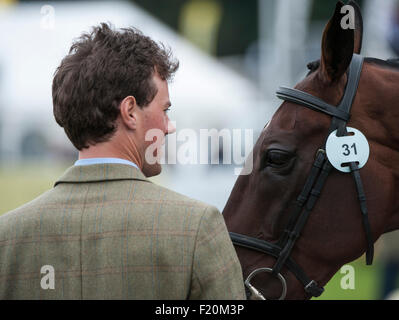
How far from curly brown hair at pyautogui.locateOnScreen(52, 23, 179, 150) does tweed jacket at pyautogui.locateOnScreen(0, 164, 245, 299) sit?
0.72 feet

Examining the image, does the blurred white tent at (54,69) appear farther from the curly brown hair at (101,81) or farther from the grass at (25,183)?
the curly brown hair at (101,81)

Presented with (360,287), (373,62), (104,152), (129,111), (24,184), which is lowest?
(360,287)

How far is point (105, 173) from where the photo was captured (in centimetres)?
190

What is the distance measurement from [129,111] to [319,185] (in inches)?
46.9

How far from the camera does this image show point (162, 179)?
38.1 feet

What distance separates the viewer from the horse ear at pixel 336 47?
260 centimetres

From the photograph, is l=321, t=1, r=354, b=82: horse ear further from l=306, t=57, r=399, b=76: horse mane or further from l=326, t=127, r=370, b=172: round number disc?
l=326, t=127, r=370, b=172: round number disc

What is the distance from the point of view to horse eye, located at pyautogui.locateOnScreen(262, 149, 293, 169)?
107 inches

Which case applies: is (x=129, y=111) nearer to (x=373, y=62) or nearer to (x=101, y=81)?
(x=101, y=81)

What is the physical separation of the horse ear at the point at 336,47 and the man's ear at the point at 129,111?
3.74 ft

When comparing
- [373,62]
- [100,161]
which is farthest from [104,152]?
[373,62]

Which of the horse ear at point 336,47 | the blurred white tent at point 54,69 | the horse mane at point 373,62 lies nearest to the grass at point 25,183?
the blurred white tent at point 54,69
